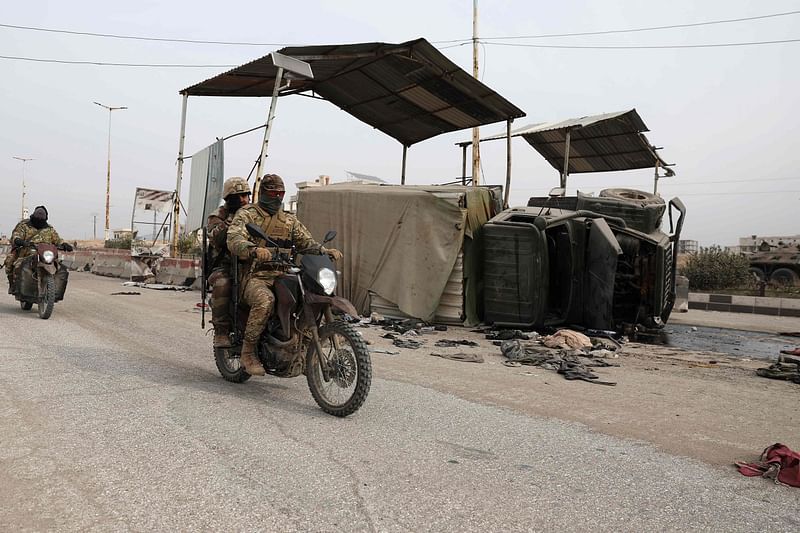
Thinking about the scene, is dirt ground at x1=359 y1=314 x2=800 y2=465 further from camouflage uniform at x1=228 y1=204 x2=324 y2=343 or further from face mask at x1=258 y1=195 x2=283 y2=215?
face mask at x1=258 y1=195 x2=283 y2=215

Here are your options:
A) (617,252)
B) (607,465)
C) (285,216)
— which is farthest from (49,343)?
(617,252)

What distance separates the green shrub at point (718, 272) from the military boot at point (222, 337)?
16.2m

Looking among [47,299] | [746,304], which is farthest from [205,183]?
[746,304]

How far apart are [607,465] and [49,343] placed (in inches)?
244

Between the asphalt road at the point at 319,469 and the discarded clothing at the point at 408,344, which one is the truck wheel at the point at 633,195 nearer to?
the discarded clothing at the point at 408,344

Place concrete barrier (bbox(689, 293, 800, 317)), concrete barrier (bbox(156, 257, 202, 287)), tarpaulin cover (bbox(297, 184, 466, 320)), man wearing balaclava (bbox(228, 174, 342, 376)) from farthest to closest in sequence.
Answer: concrete barrier (bbox(156, 257, 202, 287)), concrete barrier (bbox(689, 293, 800, 317)), tarpaulin cover (bbox(297, 184, 466, 320)), man wearing balaclava (bbox(228, 174, 342, 376))

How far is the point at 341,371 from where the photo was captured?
4.18 meters

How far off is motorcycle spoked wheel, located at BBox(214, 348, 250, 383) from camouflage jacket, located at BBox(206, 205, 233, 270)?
2.52 ft

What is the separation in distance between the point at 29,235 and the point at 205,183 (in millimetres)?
4593

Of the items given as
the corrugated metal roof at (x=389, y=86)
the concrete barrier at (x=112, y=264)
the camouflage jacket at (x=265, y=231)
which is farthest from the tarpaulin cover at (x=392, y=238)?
the concrete barrier at (x=112, y=264)

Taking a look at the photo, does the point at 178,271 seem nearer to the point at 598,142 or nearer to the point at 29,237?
the point at 29,237

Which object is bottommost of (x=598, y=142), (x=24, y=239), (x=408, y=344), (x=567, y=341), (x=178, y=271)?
(x=408, y=344)

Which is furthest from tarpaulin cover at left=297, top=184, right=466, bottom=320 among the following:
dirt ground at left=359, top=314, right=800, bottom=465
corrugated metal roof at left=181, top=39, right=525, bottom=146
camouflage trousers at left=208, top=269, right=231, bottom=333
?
camouflage trousers at left=208, top=269, right=231, bottom=333

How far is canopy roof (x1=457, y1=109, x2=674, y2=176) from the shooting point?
14.6 metres
